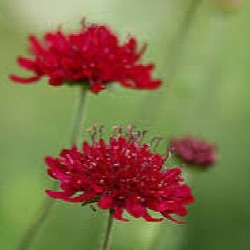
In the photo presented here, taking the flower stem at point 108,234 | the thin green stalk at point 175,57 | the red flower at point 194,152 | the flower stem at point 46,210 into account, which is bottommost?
the flower stem at point 108,234

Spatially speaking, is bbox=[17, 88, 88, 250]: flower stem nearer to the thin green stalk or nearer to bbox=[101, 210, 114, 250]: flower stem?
bbox=[101, 210, 114, 250]: flower stem

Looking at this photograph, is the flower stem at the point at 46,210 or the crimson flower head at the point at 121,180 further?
the flower stem at the point at 46,210

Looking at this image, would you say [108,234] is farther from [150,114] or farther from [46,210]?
[150,114]

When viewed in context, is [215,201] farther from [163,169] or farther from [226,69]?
[163,169]

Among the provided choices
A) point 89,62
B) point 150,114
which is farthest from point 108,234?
point 150,114

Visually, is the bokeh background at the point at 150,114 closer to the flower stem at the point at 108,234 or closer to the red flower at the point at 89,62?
the red flower at the point at 89,62

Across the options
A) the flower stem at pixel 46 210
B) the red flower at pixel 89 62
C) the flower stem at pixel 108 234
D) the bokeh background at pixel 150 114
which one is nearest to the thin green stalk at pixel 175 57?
the bokeh background at pixel 150 114
